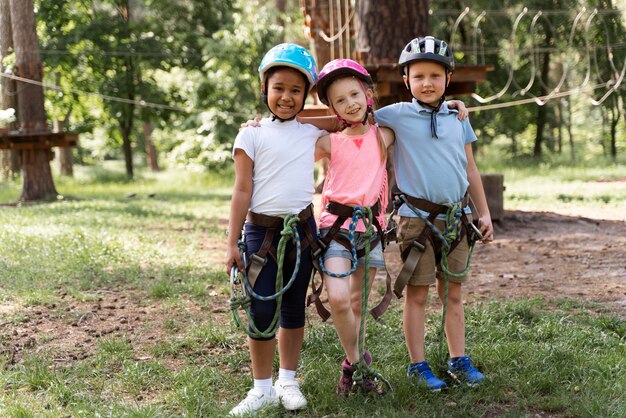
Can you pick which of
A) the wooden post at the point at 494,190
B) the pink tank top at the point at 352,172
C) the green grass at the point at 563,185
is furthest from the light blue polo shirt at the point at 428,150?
the green grass at the point at 563,185

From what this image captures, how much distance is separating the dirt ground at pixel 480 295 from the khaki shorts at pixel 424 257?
4.90 ft

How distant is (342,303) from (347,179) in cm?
58

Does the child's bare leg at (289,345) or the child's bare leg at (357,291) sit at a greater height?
the child's bare leg at (357,291)

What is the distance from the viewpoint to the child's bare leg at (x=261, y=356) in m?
3.48

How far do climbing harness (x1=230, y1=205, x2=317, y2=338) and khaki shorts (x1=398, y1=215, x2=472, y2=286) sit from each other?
0.52 metres

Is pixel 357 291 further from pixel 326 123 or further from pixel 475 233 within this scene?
pixel 326 123

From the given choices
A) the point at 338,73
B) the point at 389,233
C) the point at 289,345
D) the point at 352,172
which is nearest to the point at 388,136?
the point at 352,172

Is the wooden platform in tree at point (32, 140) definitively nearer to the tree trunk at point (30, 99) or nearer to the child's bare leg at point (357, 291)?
the tree trunk at point (30, 99)

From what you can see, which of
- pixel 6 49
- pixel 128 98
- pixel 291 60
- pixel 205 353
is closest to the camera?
pixel 291 60

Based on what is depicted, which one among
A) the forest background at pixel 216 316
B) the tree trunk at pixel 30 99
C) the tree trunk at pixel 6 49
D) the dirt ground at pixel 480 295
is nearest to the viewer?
the forest background at pixel 216 316

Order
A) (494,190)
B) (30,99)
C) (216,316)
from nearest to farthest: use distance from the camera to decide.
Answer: (216,316)
(494,190)
(30,99)

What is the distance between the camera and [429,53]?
3.53m

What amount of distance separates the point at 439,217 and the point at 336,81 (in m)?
0.85

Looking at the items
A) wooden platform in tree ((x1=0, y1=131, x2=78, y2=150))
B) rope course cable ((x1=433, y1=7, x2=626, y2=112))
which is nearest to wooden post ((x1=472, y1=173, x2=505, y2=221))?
wooden platform in tree ((x1=0, y1=131, x2=78, y2=150))
